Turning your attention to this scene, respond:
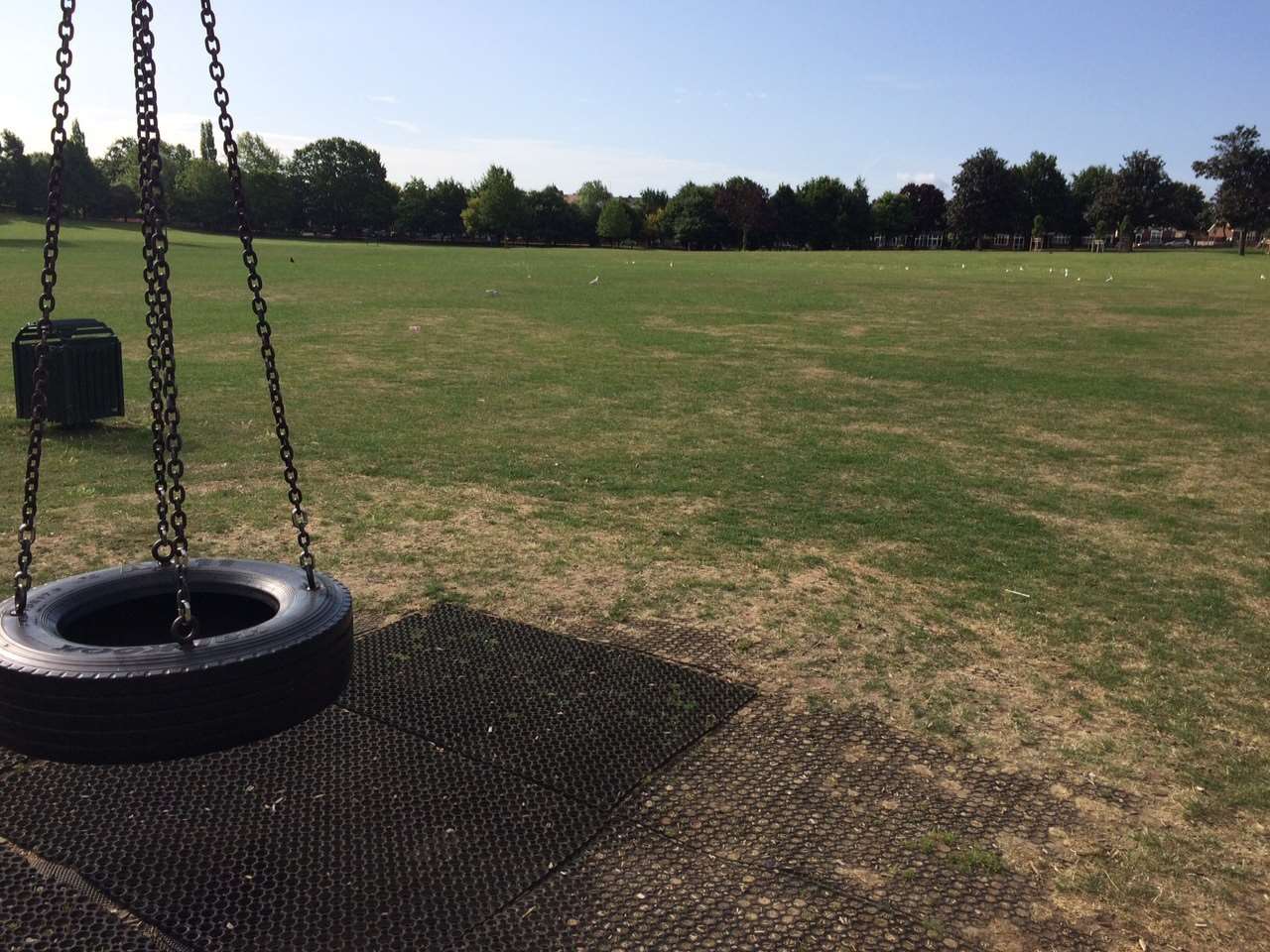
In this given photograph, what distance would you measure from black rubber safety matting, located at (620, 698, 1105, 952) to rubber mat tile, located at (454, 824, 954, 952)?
0.32 feet

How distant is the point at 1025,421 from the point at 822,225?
106139 millimetres

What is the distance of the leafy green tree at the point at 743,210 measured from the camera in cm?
10956

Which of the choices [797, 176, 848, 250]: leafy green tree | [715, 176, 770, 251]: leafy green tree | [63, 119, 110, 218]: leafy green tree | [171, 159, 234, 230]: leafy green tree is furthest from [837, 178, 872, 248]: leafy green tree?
[63, 119, 110, 218]: leafy green tree

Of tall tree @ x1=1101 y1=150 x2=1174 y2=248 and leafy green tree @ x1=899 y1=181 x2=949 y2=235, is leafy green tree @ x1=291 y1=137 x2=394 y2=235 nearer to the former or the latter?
leafy green tree @ x1=899 y1=181 x2=949 y2=235

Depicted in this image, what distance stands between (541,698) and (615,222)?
111348 millimetres

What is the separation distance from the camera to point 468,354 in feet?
55.7

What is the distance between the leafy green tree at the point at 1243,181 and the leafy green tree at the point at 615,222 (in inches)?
2312

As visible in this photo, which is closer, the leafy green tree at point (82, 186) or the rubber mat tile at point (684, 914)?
the rubber mat tile at point (684, 914)

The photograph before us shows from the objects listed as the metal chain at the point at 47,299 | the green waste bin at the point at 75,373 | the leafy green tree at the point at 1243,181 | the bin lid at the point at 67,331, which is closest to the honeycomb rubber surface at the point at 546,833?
the metal chain at the point at 47,299

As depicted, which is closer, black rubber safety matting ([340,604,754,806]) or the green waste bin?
black rubber safety matting ([340,604,754,806])

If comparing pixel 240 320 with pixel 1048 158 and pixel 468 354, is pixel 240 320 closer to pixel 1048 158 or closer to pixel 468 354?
pixel 468 354

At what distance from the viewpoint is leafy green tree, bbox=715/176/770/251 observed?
109562 mm

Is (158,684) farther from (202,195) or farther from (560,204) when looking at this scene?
(560,204)

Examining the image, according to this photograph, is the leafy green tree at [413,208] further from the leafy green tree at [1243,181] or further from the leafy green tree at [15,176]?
the leafy green tree at [1243,181]
